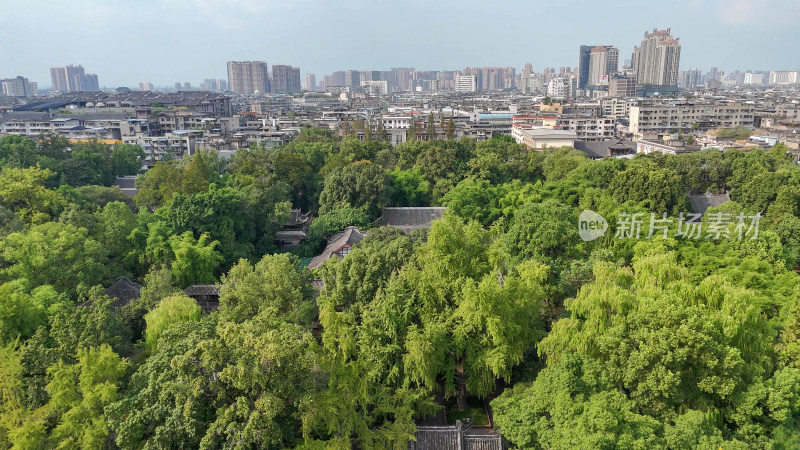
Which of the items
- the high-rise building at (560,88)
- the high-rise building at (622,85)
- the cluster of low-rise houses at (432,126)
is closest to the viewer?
the cluster of low-rise houses at (432,126)

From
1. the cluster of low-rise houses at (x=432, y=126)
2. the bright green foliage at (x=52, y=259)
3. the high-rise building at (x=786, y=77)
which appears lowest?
the bright green foliage at (x=52, y=259)

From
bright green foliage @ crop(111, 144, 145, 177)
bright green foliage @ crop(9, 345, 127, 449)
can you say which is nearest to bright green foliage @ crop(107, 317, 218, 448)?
bright green foliage @ crop(9, 345, 127, 449)

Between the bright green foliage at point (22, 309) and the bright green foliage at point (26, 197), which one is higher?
the bright green foliage at point (26, 197)

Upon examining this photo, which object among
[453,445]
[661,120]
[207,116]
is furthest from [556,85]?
[453,445]

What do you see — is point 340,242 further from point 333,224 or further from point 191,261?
point 191,261

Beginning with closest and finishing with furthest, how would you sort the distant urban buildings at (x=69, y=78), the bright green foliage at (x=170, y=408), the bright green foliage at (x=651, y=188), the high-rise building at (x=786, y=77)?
the bright green foliage at (x=170, y=408)
the bright green foliage at (x=651, y=188)
the distant urban buildings at (x=69, y=78)
the high-rise building at (x=786, y=77)

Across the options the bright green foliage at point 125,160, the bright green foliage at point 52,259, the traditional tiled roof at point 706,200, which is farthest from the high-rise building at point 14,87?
the traditional tiled roof at point 706,200

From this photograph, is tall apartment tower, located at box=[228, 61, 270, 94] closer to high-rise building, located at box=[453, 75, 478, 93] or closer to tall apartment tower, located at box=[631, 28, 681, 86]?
high-rise building, located at box=[453, 75, 478, 93]

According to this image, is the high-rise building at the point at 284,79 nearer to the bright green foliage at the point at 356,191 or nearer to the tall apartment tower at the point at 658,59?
the tall apartment tower at the point at 658,59
